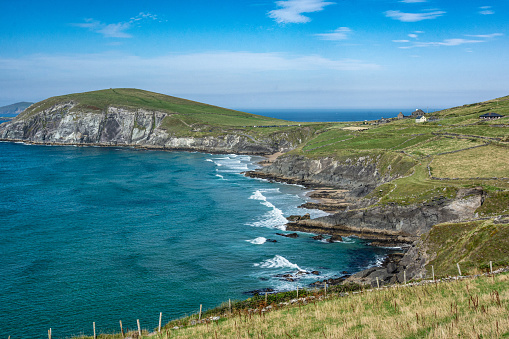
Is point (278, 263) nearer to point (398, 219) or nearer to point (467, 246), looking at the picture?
point (398, 219)

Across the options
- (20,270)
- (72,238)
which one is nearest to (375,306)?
(20,270)

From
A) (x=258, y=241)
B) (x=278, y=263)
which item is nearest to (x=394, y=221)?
(x=258, y=241)

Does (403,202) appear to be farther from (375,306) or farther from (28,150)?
(28,150)

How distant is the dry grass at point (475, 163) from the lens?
2820 inches

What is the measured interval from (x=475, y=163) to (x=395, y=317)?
6761 centimetres

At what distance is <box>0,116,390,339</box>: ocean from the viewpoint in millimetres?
40406

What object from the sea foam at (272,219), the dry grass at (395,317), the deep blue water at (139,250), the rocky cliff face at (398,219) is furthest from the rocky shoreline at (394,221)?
the dry grass at (395,317)

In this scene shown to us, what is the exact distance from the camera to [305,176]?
361 feet

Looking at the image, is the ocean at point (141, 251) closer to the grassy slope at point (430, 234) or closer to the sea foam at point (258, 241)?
the sea foam at point (258, 241)

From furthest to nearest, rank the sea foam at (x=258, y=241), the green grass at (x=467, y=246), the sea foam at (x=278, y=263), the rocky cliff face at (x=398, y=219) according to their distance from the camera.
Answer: the sea foam at (x=258, y=241) < the rocky cliff face at (x=398, y=219) < the sea foam at (x=278, y=263) < the green grass at (x=467, y=246)

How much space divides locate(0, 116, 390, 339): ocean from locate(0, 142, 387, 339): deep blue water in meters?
0.15

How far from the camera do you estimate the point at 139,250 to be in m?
56.8

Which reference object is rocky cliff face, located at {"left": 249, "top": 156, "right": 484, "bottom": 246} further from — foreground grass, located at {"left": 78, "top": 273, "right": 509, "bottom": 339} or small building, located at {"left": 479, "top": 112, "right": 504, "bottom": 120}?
small building, located at {"left": 479, "top": 112, "right": 504, "bottom": 120}

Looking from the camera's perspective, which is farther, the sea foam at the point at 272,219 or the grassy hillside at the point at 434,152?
the sea foam at the point at 272,219
